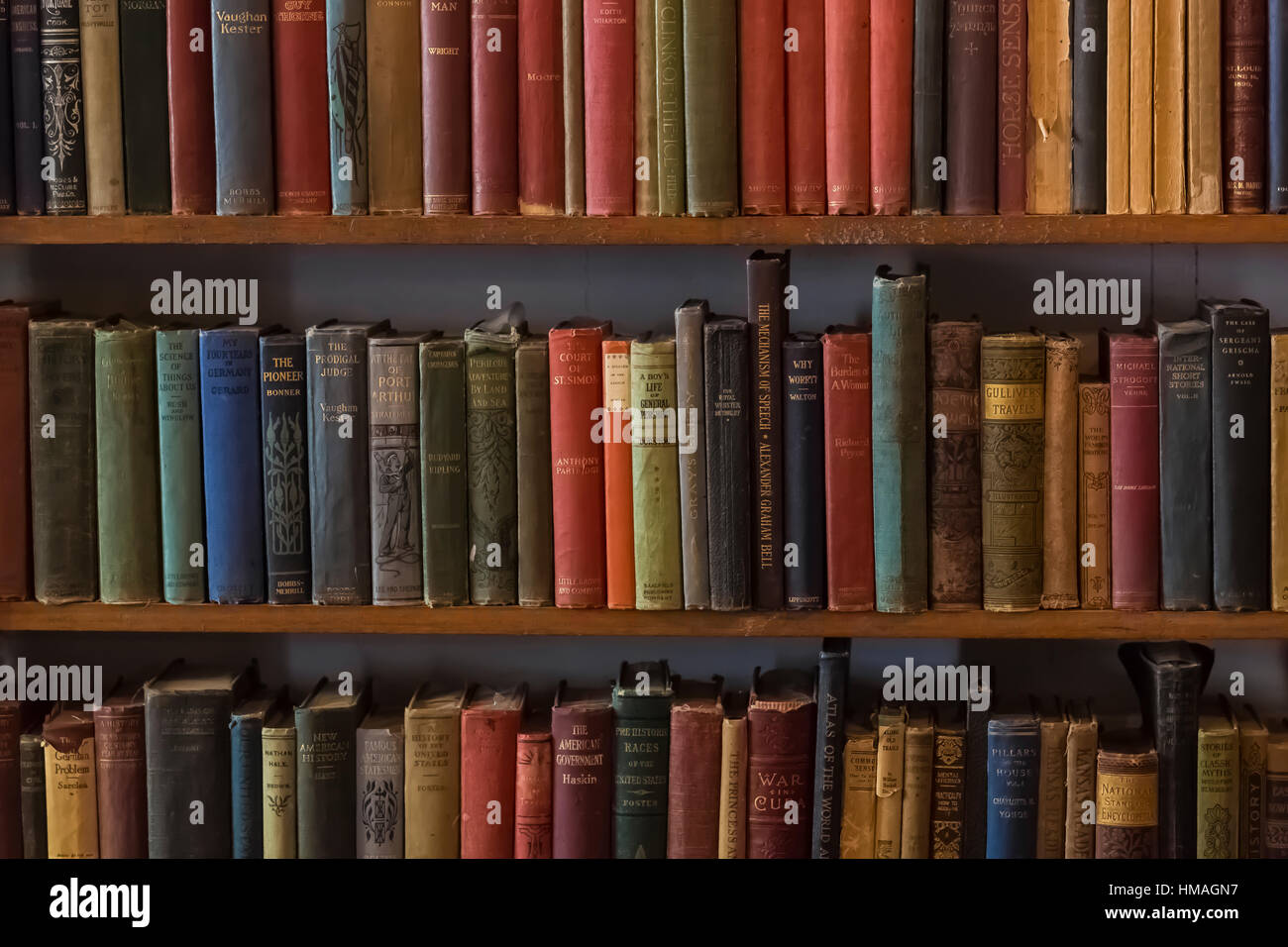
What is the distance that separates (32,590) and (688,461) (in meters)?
0.63

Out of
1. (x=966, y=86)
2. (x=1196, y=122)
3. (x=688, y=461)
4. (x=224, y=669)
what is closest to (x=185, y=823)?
(x=224, y=669)

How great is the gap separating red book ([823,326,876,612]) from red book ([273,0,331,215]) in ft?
1.58

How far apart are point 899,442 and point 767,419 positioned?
119 millimetres

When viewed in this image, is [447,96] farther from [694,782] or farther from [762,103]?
[694,782]

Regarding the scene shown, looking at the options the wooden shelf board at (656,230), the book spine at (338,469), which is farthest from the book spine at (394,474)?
the wooden shelf board at (656,230)

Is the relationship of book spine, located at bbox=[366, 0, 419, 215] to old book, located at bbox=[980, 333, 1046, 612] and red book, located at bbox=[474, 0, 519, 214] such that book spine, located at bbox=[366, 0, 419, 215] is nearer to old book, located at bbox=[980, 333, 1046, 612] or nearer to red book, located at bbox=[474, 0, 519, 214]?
red book, located at bbox=[474, 0, 519, 214]

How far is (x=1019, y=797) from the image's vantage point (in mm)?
1268

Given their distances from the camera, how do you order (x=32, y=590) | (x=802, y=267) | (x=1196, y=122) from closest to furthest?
(x=1196, y=122) < (x=32, y=590) < (x=802, y=267)

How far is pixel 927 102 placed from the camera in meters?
1.18

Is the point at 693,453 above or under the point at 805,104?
under

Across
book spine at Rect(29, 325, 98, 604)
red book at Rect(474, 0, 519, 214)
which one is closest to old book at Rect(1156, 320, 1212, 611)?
red book at Rect(474, 0, 519, 214)

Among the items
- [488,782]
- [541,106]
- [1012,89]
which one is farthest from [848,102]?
[488,782]

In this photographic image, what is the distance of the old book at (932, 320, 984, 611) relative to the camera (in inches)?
47.8

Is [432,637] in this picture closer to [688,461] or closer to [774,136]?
[688,461]
